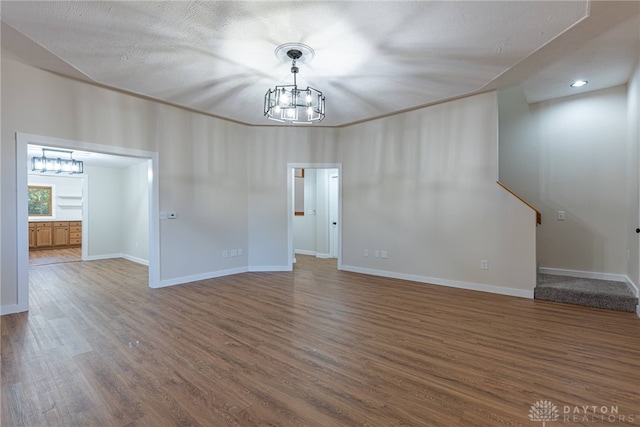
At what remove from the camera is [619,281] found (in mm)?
4027

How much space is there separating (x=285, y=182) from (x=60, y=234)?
8408mm

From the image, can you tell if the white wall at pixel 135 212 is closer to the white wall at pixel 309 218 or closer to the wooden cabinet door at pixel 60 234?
the wooden cabinet door at pixel 60 234

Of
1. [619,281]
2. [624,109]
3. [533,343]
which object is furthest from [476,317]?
[624,109]

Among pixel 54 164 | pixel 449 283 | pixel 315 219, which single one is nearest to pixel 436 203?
pixel 449 283

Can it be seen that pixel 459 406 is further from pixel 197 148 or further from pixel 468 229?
pixel 197 148

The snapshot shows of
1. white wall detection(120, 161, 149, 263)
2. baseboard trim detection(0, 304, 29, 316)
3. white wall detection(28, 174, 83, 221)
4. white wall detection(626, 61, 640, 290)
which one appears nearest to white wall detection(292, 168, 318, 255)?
white wall detection(120, 161, 149, 263)

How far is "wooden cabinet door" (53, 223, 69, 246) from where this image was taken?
9.06 meters

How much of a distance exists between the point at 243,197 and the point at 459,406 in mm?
4713

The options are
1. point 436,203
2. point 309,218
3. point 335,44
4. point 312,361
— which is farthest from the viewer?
point 309,218

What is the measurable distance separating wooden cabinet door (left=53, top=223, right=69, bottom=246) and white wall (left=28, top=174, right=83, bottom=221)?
404 mm

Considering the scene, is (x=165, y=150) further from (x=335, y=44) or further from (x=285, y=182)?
(x=335, y=44)

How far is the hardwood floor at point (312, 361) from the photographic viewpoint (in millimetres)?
1711

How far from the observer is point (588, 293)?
3.54 metres

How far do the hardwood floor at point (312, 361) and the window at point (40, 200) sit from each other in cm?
742
